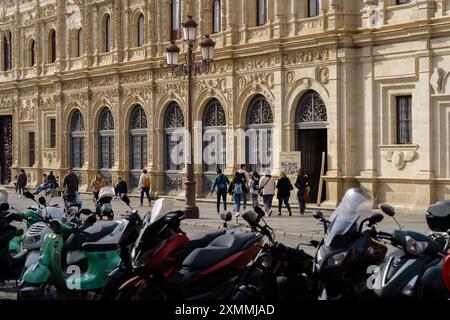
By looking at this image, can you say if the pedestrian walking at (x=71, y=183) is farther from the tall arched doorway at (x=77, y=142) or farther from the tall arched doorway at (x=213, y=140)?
the tall arched doorway at (x=77, y=142)

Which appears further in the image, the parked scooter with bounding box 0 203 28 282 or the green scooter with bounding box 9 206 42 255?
the green scooter with bounding box 9 206 42 255

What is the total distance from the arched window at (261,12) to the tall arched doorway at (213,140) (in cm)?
347

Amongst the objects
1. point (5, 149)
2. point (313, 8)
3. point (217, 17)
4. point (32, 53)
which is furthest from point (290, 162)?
point (5, 149)

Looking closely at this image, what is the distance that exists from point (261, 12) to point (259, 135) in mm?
4309

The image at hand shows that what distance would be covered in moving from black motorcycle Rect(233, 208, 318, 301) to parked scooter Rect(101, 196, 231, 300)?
0.77 meters

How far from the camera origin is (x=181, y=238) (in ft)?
31.5

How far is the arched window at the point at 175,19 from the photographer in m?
36.0

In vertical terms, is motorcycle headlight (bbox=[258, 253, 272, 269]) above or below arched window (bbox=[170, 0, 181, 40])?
below

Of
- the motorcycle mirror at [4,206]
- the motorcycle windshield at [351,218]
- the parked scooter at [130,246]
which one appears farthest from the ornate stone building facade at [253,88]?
the motorcycle windshield at [351,218]

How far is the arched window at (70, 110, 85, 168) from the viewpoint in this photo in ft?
139

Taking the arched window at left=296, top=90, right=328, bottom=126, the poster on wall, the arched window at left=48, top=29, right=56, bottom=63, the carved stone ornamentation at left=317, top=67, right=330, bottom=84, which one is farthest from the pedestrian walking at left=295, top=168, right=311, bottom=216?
the arched window at left=48, top=29, right=56, bottom=63

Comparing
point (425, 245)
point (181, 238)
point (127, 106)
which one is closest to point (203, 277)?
point (181, 238)

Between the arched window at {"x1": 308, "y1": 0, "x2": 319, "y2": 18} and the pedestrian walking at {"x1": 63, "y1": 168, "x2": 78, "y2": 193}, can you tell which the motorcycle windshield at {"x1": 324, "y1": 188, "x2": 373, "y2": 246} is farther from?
the arched window at {"x1": 308, "y1": 0, "x2": 319, "y2": 18}
